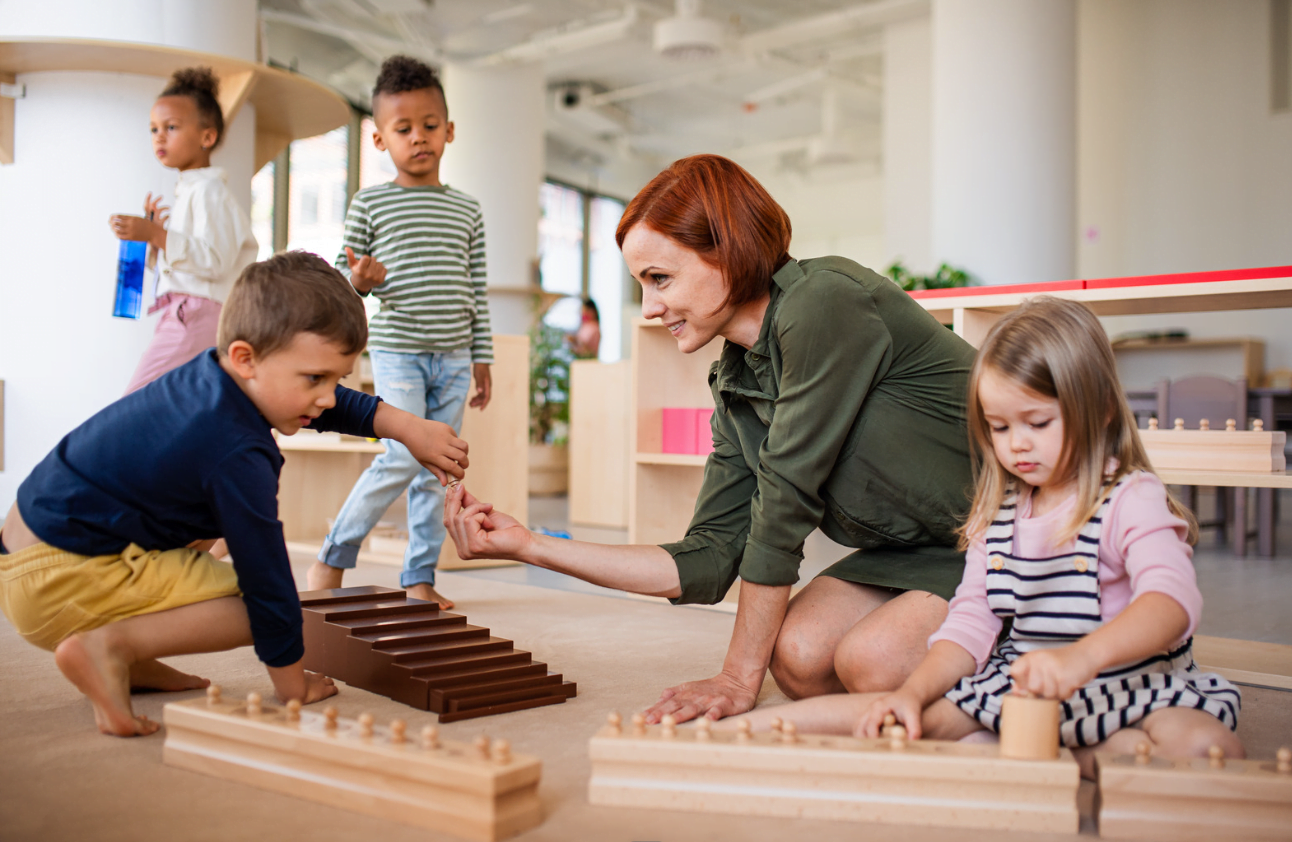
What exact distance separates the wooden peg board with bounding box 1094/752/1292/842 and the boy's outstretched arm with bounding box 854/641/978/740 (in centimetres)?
23

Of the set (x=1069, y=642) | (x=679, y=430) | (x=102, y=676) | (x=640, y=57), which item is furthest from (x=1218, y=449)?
(x=640, y=57)

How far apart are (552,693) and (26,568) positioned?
2.59ft

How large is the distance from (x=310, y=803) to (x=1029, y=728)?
805 mm

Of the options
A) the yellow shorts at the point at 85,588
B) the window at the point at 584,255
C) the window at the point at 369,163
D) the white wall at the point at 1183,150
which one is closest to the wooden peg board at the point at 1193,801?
the yellow shorts at the point at 85,588

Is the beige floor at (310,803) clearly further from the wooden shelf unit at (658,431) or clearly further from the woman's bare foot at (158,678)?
the wooden shelf unit at (658,431)

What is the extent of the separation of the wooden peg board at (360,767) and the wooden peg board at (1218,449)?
1492 mm

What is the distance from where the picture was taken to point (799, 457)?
1.44 meters

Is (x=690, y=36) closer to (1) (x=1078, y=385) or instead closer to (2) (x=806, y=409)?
(2) (x=806, y=409)

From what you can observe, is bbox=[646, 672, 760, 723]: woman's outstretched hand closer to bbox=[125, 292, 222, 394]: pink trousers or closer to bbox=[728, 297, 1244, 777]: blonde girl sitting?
bbox=[728, 297, 1244, 777]: blonde girl sitting

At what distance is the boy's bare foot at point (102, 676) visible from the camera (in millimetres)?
1369

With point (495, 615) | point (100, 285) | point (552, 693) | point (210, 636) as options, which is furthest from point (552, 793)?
point (100, 285)

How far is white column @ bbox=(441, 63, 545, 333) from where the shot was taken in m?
8.03

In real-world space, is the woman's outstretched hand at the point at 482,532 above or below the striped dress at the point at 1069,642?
above

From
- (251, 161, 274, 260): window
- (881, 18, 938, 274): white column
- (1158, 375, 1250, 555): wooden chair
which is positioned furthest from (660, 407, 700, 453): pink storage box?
(251, 161, 274, 260): window
